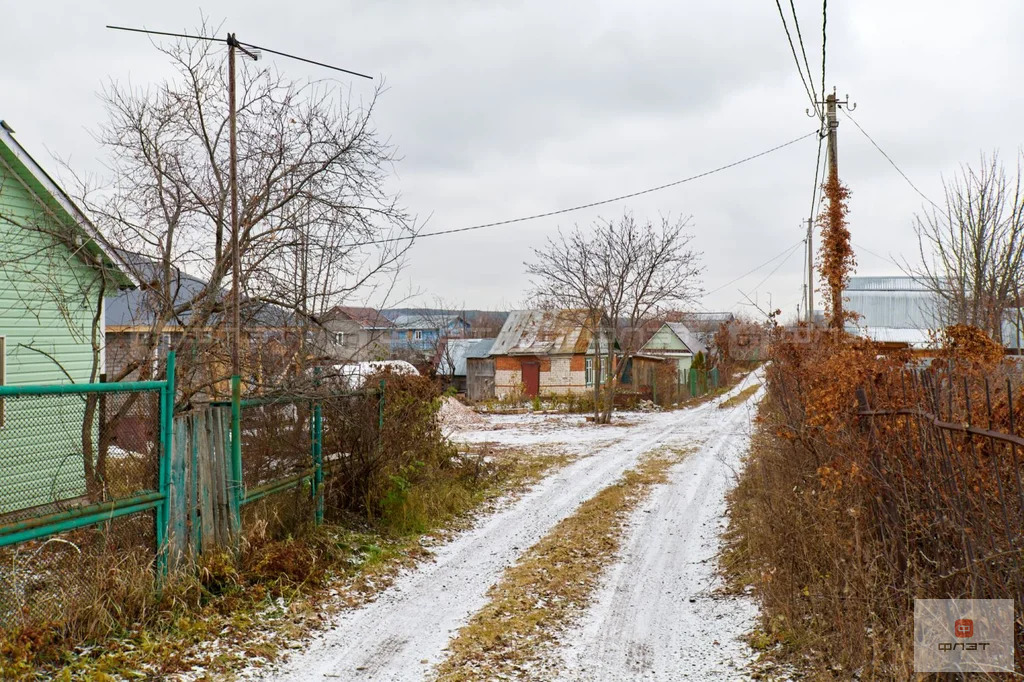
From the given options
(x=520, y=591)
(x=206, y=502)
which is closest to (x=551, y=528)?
(x=520, y=591)

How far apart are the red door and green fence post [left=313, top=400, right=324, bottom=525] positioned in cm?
2909

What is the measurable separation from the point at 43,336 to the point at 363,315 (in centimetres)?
513

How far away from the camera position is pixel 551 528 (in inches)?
381

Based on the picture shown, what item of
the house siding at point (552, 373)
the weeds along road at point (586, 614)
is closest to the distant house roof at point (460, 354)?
the house siding at point (552, 373)

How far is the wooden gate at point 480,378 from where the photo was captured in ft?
133

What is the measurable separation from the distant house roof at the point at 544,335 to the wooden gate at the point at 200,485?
29352mm

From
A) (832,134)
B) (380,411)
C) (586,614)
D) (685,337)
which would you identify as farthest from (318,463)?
(685,337)

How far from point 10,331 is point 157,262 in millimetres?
5007

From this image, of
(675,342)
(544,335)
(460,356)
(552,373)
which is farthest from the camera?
(675,342)

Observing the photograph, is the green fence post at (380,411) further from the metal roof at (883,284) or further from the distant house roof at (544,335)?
the metal roof at (883,284)

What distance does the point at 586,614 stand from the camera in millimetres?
6547

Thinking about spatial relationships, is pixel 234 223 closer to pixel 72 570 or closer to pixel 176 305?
pixel 176 305

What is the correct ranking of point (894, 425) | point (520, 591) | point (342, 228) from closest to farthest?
point (894, 425)
point (520, 591)
point (342, 228)

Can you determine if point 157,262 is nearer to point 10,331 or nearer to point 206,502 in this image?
point 206,502
